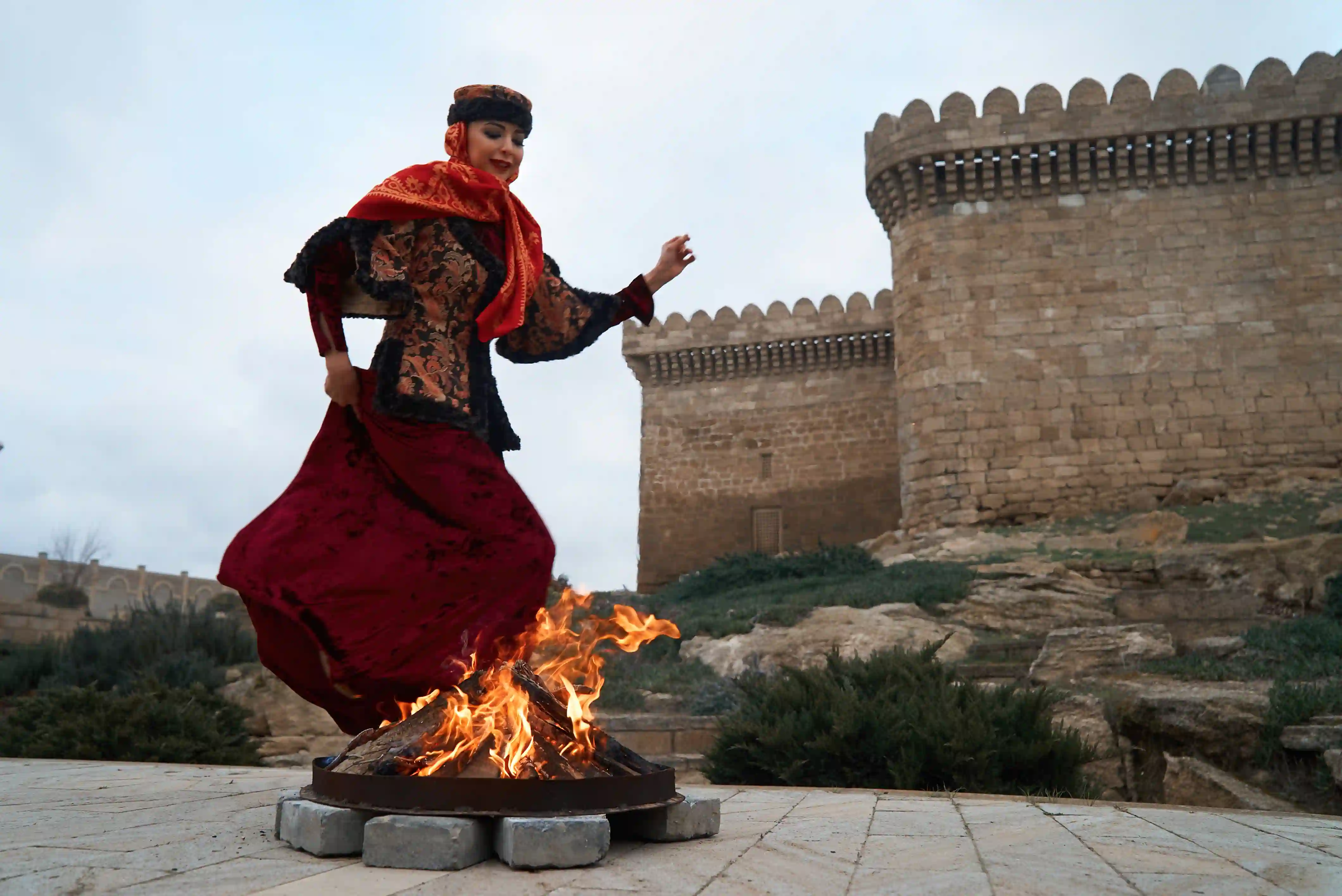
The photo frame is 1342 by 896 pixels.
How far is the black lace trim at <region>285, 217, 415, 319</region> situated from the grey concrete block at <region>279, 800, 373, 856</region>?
1365 millimetres

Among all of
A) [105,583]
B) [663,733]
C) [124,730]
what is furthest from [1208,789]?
[105,583]

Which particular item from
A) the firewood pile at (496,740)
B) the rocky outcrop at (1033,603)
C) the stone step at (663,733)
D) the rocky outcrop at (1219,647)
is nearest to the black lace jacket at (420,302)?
the firewood pile at (496,740)

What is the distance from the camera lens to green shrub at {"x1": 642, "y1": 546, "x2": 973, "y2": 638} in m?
12.3

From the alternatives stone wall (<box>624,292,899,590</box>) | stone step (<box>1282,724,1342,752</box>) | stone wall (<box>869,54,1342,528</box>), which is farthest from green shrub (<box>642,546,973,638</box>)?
stone step (<box>1282,724,1342,752</box>)

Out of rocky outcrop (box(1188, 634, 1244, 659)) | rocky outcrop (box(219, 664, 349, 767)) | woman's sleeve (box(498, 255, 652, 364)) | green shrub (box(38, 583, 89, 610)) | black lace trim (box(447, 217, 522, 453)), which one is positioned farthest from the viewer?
green shrub (box(38, 583, 89, 610))

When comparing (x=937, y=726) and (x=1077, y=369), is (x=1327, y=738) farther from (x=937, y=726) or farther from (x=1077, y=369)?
(x=1077, y=369)

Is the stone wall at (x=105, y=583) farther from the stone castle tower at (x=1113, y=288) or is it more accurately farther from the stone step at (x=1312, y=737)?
the stone step at (x=1312, y=737)

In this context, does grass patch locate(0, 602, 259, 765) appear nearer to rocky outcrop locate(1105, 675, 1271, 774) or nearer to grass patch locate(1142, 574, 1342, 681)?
rocky outcrop locate(1105, 675, 1271, 774)

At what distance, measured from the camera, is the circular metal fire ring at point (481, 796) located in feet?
8.20

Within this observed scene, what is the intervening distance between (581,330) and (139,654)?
8570 mm

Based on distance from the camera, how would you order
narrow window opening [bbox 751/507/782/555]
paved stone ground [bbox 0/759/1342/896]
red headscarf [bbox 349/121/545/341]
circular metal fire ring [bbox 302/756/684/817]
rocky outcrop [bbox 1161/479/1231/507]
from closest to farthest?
paved stone ground [bbox 0/759/1342/896] → circular metal fire ring [bbox 302/756/684/817] → red headscarf [bbox 349/121/545/341] → rocky outcrop [bbox 1161/479/1231/507] → narrow window opening [bbox 751/507/782/555]

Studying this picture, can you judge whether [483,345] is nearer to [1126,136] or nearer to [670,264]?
[670,264]

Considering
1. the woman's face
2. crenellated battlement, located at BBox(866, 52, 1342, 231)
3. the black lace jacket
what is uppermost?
crenellated battlement, located at BBox(866, 52, 1342, 231)

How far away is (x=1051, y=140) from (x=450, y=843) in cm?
1710
